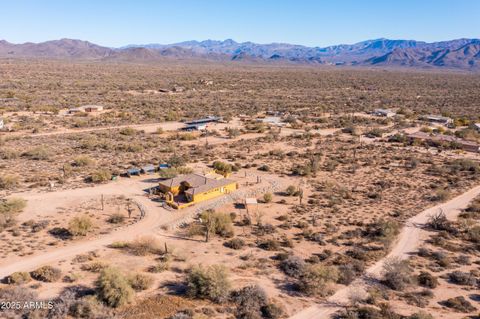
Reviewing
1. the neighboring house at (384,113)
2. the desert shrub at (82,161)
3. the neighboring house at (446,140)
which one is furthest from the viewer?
the neighboring house at (384,113)

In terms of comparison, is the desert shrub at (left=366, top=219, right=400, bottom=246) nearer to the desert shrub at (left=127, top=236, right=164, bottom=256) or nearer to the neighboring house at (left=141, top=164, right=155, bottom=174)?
the desert shrub at (left=127, top=236, right=164, bottom=256)

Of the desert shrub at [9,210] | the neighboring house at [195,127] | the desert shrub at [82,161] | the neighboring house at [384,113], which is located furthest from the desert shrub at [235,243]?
the neighboring house at [384,113]

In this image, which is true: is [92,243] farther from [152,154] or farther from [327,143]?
[327,143]

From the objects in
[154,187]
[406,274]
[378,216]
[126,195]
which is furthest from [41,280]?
[378,216]

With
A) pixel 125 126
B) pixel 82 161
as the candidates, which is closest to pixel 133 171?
pixel 82 161

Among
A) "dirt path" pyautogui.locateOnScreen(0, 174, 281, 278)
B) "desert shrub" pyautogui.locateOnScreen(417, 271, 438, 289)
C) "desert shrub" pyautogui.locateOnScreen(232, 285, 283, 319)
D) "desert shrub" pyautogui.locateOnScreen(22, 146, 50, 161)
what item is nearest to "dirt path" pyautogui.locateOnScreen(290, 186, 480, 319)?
"desert shrub" pyautogui.locateOnScreen(232, 285, 283, 319)

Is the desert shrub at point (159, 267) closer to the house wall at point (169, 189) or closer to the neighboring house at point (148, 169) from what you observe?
the house wall at point (169, 189)
